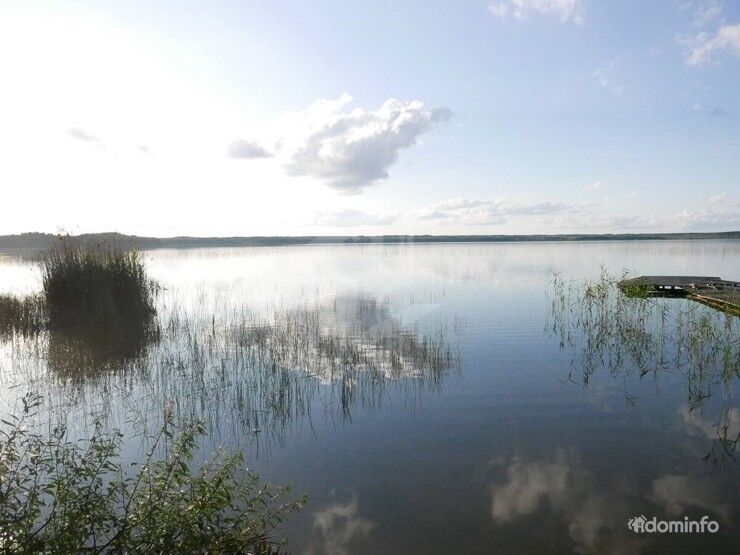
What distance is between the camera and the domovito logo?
18.7 feet

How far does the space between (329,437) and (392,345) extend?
A: 6.67 m

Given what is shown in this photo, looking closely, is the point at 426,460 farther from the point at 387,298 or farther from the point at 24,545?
the point at 387,298

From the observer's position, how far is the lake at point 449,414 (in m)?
5.97

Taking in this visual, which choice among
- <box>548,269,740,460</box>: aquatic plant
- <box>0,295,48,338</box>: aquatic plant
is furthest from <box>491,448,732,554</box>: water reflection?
<box>0,295,48,338</box>: aquatic plant

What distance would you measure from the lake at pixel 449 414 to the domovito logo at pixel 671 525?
8 centimetres

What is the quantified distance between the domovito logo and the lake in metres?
0.08

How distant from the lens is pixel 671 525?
580 centimetres

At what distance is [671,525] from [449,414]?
4.12m

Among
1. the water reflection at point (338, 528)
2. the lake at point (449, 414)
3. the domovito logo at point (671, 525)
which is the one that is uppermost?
the lake at point (449, 414)

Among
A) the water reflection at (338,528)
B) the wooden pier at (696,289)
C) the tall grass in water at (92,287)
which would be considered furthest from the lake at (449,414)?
the tall grass in water at (92,287)

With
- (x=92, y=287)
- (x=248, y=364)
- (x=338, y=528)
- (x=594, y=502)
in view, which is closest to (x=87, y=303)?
(x=92, y=287)

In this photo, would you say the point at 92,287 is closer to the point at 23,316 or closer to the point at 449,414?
the point at 23,316

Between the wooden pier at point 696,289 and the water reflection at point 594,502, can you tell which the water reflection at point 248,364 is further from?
the wooden pier at point 696,289

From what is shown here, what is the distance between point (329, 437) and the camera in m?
8.48
